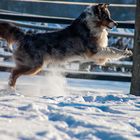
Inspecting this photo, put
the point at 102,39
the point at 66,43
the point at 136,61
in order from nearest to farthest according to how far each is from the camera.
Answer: the point at 136,61 < the point at 66,43 < the point at 102,39

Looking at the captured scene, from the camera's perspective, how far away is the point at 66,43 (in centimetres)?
734

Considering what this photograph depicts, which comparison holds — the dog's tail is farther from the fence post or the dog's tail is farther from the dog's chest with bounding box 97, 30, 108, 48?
the fence post

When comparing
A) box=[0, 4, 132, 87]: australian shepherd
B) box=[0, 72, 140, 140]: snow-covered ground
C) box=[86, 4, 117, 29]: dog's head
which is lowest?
box=[0, 72, 140, 140]: snow-covered ground

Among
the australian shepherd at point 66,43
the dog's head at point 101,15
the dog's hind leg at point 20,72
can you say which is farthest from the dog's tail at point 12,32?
the dog's head at point 101,15

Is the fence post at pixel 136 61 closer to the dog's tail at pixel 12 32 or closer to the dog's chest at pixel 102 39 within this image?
the dog's chest at pixel 102 39

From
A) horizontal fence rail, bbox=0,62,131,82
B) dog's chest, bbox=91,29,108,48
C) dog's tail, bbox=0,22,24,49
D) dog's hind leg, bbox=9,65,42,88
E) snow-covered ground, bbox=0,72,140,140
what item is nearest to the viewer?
snow-covered ground, bbox=0,72,140,140

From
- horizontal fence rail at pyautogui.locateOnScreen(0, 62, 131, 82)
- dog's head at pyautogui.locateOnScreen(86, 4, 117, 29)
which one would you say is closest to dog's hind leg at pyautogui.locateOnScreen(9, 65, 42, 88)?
dog's head at pyautogui.locateOnScreen(86, 4, 117, 29)

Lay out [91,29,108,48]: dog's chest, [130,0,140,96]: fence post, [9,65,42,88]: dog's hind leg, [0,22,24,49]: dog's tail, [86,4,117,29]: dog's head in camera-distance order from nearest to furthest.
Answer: [130,0,140,96]: fence post
[0,22,24,49]: dog's tail
[9,65,42,88]: dog's hind leg
[86,4,117,29]: dog's head
[91,29,108,48]: dog's chest

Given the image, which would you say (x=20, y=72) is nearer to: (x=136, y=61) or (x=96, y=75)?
(x=136, y=61)

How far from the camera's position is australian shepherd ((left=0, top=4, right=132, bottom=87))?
708 centimetres

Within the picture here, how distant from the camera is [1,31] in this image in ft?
23.3

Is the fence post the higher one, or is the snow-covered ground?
the fence post

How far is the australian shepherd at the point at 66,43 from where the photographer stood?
7082mm

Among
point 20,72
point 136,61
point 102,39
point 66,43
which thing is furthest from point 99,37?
point 20,72
